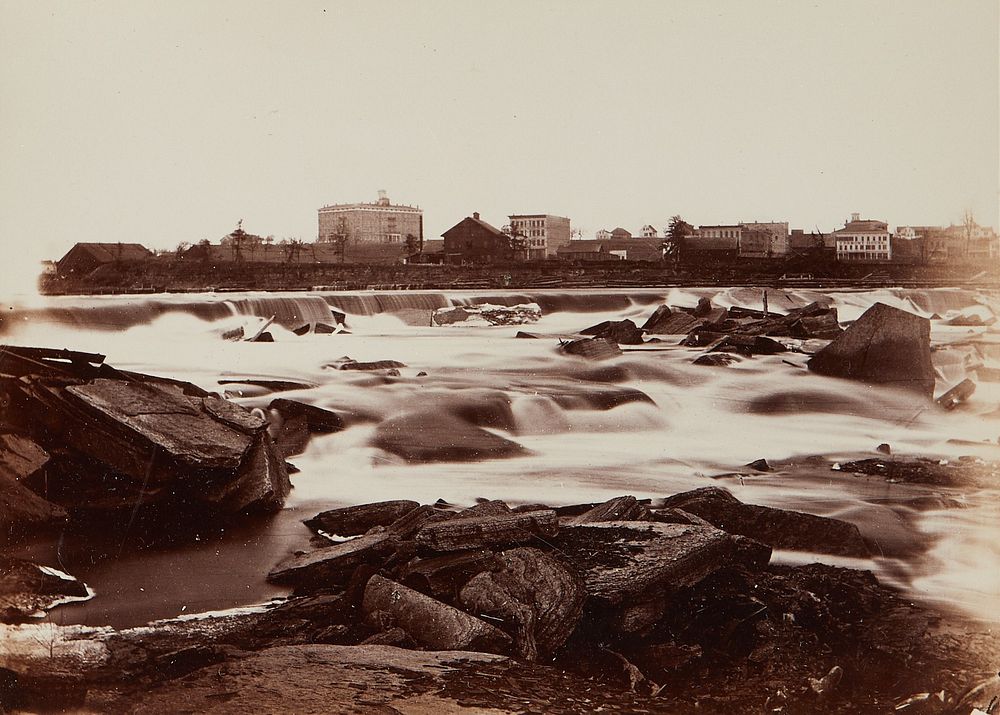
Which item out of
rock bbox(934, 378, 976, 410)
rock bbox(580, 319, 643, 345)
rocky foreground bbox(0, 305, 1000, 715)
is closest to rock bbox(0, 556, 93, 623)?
rocky foreground bbox(0, 305, 1000, 715)

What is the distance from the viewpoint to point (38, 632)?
9.87 ft

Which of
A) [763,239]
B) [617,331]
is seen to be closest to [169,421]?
[617,331]

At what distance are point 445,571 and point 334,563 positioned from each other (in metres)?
0.39

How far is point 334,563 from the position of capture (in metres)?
2.91

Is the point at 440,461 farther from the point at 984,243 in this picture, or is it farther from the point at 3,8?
the point at 3,8

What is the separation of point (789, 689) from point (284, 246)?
241cm

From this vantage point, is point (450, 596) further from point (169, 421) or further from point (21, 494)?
point (21, 494)

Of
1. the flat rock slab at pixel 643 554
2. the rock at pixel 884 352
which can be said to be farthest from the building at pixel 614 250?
the flat rock slab at pixel 643 554

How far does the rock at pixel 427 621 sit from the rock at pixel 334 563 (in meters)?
0.13

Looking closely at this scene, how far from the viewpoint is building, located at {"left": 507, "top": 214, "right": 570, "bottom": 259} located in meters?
3.39

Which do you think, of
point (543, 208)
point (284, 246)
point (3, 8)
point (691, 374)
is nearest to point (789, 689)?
point (691, 374)

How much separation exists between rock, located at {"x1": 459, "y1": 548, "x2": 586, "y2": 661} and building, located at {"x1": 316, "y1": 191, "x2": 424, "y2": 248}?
1.32 metres

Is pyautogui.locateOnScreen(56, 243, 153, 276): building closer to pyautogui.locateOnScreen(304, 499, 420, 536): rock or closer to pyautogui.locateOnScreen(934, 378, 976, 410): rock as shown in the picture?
pyautogui.locateOnScreen(304, 499, 420, 536): rock

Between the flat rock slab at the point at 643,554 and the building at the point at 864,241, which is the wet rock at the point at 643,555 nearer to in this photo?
the flat rock slab at the point at 643,554
